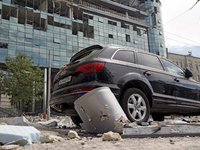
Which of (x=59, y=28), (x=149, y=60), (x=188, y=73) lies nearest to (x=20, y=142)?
(x=149, y=60)

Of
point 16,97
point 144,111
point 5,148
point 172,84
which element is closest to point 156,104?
point 144,111

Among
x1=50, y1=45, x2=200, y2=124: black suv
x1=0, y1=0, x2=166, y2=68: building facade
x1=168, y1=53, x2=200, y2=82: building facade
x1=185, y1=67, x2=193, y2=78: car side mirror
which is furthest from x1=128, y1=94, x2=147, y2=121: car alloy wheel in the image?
x1=168, y1=53, x2=200, y2=82: building facade

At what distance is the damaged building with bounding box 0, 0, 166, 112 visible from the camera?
3469cm

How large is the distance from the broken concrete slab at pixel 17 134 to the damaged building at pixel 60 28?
Answer: 26.9 m

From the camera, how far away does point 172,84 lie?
4.50 meters

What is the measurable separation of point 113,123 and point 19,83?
23078 mm

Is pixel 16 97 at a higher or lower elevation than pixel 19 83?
lower

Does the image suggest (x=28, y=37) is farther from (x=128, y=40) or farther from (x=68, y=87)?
(x=68, y=87)

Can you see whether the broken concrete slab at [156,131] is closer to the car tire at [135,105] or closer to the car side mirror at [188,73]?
the car tire at [135,105]

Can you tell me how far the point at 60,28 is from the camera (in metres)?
39.4

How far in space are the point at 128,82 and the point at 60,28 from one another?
3801cm

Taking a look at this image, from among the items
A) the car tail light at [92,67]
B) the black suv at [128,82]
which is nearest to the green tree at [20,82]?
the black suv at [128,82]

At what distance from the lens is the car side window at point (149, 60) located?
169 inches

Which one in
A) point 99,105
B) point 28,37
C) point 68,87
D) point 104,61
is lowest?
point 99,105
